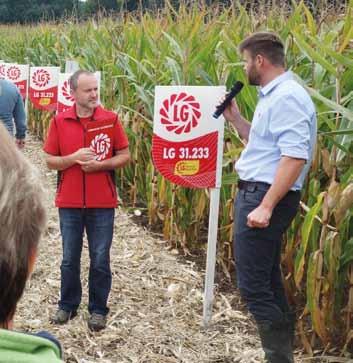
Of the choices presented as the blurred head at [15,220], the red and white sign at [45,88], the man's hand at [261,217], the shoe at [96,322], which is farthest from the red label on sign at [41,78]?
the blurred head at [15,220]

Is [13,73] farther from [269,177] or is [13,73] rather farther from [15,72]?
[269,177]

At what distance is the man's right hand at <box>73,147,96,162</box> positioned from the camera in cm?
367

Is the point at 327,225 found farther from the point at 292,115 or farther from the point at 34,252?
the point at 34,252

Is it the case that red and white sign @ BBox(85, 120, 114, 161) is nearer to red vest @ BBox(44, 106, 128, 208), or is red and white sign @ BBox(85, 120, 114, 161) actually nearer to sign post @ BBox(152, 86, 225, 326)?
red vest @ BBox(44, 106, 128, 208)

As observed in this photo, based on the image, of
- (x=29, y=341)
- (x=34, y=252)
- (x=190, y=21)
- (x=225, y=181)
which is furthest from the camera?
(x=190, y=21)

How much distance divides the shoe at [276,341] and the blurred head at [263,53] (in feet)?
3.92

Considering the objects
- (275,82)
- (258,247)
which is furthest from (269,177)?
(275,82)

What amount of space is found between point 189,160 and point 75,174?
2.14 ft

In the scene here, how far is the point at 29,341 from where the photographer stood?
1010 mm

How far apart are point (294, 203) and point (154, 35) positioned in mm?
3694

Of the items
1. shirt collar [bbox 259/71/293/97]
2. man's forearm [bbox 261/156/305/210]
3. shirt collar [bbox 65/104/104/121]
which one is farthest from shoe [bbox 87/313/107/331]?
shirt collar [bbox 259/71/293/97]

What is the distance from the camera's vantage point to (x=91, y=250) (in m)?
3.87

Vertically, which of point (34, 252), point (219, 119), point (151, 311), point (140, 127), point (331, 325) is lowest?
point (151, 311)

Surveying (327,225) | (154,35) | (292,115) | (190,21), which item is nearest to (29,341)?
(292,115)
